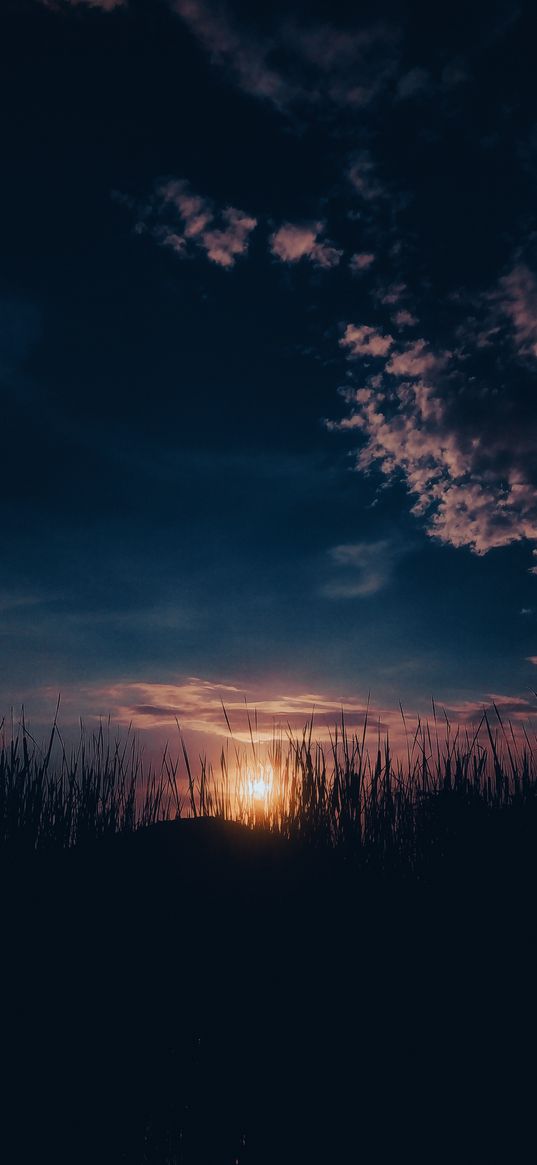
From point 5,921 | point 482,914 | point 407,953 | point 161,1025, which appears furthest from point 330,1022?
point 5,921

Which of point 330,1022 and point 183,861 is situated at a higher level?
point 183,861

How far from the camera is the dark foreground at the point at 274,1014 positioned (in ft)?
8.62

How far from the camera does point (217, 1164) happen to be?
98.3 inches

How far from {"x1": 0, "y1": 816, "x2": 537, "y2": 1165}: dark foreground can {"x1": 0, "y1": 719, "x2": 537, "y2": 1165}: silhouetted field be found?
1 centimetres

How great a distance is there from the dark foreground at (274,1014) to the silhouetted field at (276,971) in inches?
0.4

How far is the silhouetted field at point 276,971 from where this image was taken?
8.78 ft

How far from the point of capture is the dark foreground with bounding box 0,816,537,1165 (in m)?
2.63

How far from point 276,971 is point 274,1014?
0.34 meters

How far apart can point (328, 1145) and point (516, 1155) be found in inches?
27.5

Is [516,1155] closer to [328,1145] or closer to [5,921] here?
[328,1145]

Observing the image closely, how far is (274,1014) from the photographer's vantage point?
3.29 m

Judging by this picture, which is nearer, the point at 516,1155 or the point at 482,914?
the point at 516,1155

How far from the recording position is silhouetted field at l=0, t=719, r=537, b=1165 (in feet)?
8.78

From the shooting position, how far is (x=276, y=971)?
11.9ft
